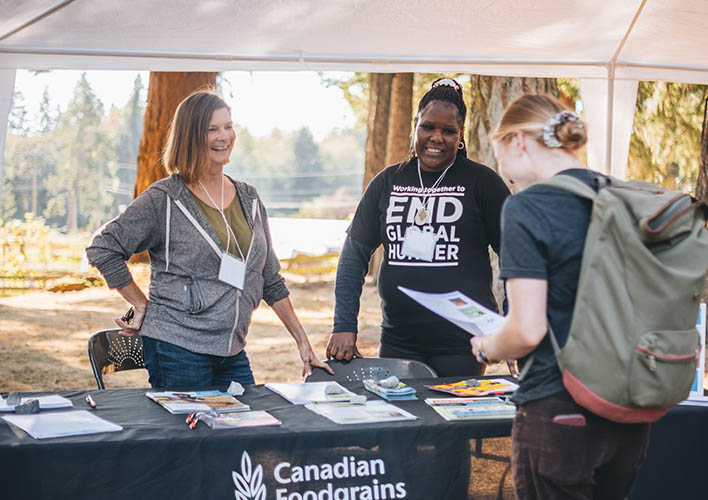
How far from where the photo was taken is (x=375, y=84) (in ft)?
35.3

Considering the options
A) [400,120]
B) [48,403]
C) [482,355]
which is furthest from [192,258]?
[400,120]

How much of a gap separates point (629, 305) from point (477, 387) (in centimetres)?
118

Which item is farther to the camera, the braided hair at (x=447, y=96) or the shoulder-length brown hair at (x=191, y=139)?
the braided hair at (x=447, y=96)

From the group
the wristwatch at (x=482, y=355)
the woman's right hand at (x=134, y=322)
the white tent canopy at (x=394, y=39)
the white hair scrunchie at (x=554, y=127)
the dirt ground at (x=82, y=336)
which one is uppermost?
the white tent canopy at (x=394, y=39)

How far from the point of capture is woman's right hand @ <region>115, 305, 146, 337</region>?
2.63m

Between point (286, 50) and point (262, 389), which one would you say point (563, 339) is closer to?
point (262, 389)

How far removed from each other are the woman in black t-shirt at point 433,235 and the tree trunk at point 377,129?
7.07 meters

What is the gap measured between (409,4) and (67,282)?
8.05m

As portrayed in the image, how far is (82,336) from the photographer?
7.82 m

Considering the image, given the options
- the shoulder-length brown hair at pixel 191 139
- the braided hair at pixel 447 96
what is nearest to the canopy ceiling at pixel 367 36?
the braided hair at pixel 447 96

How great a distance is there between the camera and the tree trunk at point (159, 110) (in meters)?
7.80

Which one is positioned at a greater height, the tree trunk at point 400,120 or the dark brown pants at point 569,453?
the tree trunk at point 400,120

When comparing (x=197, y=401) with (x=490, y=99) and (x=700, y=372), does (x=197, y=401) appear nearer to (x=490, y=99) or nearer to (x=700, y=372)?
(x=700, y=372)

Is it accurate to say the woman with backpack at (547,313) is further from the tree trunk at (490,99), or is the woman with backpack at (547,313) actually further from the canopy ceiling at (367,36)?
the tree trunk at (490,99)
